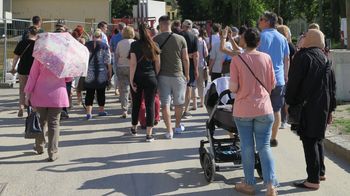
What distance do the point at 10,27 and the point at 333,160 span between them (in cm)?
1358

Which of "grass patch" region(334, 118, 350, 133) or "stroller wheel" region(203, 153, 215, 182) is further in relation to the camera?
"grass patch" region(334, 118, 350, 133)

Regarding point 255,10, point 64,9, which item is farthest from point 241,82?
point 255,10

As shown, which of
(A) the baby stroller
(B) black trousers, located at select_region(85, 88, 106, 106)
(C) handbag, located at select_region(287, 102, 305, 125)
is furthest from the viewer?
(B) black trousers, located at select_region(85, 88, 106, 106)

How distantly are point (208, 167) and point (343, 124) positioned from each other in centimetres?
408

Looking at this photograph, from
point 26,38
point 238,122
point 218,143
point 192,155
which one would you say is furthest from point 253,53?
point 26,38

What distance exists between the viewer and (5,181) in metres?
6.68

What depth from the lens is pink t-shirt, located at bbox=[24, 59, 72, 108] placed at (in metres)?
7.46

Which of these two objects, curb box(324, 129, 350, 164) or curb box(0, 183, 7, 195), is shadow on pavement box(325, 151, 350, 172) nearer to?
curb box(324, 129, 350, 164)

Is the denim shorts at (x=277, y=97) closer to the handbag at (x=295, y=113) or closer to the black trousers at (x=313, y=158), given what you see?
the handbag at (x=295, y=113)

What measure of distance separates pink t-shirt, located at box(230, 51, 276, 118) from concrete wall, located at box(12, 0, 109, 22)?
42663 mm

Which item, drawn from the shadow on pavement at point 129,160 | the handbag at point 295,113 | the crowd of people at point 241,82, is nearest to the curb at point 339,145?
the crowd of people at point 241,82

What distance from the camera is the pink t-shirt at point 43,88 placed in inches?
294

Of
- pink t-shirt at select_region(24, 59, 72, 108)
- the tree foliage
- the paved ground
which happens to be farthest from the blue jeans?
the tree foliage

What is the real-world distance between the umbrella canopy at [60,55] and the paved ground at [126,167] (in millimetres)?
1284
